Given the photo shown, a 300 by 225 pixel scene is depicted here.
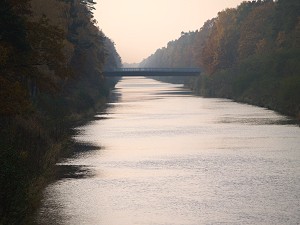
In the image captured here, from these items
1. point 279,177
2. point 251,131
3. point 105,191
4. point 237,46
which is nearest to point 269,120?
point 251,131

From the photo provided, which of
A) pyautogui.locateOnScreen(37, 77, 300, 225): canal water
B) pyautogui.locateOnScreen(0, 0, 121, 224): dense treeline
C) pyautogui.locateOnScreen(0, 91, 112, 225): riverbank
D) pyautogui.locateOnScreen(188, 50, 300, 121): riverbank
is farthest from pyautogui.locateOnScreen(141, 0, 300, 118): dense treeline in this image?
pyautogui.locateOnScreen(0, 91, 112, 225): riverbank

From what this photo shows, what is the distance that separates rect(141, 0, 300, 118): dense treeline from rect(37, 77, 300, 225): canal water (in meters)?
23.7

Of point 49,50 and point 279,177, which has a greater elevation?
point 49,50

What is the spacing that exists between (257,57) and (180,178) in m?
82.4

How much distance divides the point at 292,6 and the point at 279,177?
247 feet

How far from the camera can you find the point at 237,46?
14212cm

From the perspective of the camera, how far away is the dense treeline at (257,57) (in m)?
89.7

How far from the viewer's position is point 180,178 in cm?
3516

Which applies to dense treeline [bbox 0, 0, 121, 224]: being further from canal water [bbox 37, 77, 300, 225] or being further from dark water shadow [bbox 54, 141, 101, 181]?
canal water [bbox 37, 77, 300, 225]

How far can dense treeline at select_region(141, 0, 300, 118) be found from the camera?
294ft

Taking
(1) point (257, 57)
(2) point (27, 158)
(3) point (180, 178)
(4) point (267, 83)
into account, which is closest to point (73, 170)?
(2) point (27, 158)

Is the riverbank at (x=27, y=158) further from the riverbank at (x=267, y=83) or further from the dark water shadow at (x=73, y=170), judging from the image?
the riverbank at (x=267, y=83)

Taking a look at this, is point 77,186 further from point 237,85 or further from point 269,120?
point 237,85

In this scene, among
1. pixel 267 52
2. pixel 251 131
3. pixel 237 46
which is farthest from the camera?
pixel 237 46
